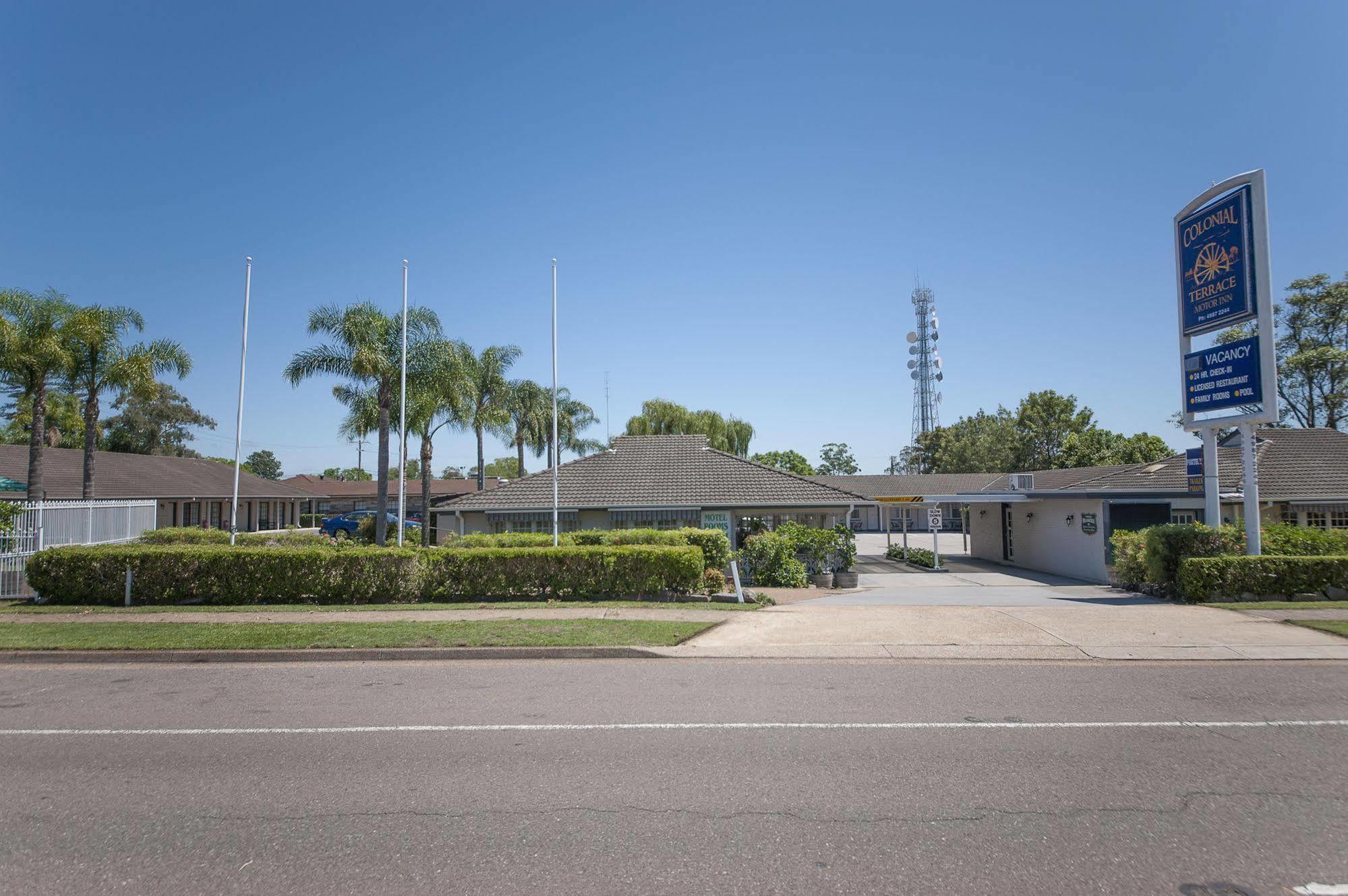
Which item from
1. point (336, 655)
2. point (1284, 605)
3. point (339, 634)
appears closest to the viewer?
point (336, 655)

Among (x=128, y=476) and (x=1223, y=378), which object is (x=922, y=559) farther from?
(x=128, y=476)

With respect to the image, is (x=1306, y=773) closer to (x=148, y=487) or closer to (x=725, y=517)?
(x=725, y=517)

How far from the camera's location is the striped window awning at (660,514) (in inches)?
971

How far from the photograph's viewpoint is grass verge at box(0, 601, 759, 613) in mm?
14758

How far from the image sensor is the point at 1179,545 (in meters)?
16.9

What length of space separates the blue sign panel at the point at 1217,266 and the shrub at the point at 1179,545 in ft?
14.6

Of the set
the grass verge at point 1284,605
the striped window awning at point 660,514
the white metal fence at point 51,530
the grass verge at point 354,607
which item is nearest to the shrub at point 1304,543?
the grass verge at point 1284,605

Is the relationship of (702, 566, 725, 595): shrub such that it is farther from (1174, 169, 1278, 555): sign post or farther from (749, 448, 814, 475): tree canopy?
(749, 448, 814, 475): tree canopy

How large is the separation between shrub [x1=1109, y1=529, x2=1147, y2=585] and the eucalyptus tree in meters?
20.1

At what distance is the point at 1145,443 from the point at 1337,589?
46.3m

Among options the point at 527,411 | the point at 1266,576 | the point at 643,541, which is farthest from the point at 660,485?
the point at 527,411

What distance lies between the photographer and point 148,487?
36875 mm

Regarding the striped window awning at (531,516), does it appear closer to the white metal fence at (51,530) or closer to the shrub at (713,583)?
the shrub at (713,583)

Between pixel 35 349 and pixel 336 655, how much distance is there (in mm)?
20397
